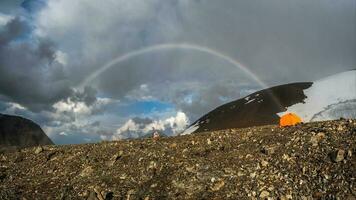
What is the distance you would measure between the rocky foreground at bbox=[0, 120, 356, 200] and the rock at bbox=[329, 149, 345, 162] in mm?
44

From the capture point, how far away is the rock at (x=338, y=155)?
20.3 meters

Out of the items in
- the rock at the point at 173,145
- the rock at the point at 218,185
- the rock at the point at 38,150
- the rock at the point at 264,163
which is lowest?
the rock at the point at 218,185

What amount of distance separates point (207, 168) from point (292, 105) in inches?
3915

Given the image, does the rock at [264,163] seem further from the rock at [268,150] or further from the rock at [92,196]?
the rock at [92,196]

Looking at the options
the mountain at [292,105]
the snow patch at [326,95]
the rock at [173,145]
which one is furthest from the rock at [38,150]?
the mountain at [292,105]

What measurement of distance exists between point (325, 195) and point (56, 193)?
13610mm

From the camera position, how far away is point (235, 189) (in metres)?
20.3

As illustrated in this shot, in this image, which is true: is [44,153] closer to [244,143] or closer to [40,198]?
[40,198]

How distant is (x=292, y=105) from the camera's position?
11756 cm

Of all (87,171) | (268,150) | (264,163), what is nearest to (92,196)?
(87,171)

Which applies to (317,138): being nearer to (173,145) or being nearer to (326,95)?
(173,145)

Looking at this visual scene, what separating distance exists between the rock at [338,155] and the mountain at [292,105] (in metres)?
80.1

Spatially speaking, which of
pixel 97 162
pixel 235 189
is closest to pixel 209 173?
pixel 235 189

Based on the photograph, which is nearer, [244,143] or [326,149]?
[326,149]
